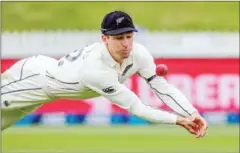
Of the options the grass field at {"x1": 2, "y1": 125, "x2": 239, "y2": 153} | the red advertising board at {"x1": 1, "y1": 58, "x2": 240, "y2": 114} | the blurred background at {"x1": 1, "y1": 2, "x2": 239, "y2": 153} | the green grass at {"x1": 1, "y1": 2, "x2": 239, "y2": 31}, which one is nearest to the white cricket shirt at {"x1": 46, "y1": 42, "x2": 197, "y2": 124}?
the grass field at {"x1": 2, "y1": 125, "x2": 239, "y2": 153}

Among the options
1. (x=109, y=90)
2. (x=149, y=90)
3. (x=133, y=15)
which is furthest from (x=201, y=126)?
(x=133, y=15)

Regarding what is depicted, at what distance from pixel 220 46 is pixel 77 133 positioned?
8.87 feet

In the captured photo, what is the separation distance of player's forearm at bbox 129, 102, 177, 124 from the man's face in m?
0.46

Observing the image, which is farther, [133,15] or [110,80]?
[133,15]

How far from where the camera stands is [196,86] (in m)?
14.0

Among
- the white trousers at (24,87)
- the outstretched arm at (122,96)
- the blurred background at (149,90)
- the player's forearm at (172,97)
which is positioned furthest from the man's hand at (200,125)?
the blurred background at (149,90)

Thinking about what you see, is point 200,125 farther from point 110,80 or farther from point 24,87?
point 24,87

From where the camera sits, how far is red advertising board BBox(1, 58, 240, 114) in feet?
45.4

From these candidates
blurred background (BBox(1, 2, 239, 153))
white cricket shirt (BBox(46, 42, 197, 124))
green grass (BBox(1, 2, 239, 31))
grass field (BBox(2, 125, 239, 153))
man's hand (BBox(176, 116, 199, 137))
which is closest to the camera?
man's hand (BBox(176, 116, 199, 137))

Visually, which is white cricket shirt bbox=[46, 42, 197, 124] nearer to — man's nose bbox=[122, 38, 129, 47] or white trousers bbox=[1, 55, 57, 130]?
white trousers bbox=[1, 55, 57, 130]

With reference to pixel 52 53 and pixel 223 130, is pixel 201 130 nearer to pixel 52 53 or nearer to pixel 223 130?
pixel 223 130

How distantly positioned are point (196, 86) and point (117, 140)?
2.20 metres

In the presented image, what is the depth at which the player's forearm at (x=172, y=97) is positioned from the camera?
8.02 m

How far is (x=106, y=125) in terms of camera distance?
1391cm
